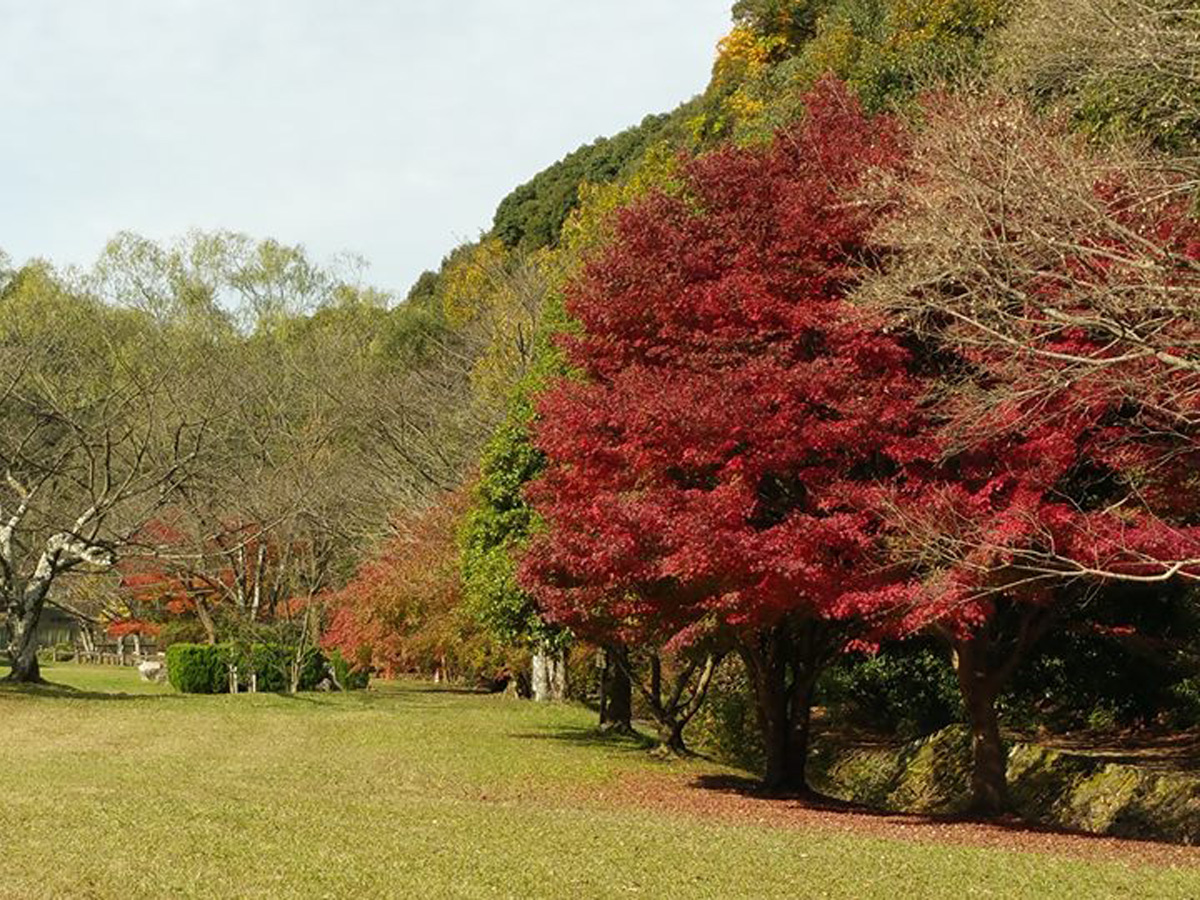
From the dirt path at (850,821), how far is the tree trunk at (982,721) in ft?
Answer: 1.84

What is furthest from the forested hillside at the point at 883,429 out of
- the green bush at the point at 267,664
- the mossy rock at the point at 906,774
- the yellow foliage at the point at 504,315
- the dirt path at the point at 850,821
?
the yellow foliage at the point at 504,315

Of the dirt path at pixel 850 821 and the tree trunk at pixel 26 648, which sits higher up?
the tree trunk at pixel 26 648

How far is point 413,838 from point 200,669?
71.9 ft

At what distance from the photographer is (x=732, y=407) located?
40.9 feet

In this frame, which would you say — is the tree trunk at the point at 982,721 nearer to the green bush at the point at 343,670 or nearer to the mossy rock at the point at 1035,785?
the mossy rock at the point at 1035,785

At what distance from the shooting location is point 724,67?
39656 mm

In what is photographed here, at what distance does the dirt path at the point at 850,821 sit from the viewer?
11.6m

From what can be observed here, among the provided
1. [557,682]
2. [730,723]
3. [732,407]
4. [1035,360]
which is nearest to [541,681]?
[557,682]

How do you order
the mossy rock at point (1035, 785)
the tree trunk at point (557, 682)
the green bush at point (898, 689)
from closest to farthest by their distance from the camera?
the mossy rock at point (1035, 785)
the green bush at point (898, 689)
the tree trunk at point (557, 682)

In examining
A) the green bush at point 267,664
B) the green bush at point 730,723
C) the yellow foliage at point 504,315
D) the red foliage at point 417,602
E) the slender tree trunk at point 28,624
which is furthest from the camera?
the yellow foliage at point 504,315

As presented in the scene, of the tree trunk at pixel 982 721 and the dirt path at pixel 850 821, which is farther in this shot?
the tree trunk at pixel 982 721

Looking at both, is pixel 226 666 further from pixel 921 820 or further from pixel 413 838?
pixel 413 838

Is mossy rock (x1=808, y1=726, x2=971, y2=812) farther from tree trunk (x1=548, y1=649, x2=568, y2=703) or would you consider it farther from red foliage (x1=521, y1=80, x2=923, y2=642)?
tree trunk (x1=548, y1=649, x2=568, y2=703)

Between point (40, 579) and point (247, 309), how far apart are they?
2729 cm
